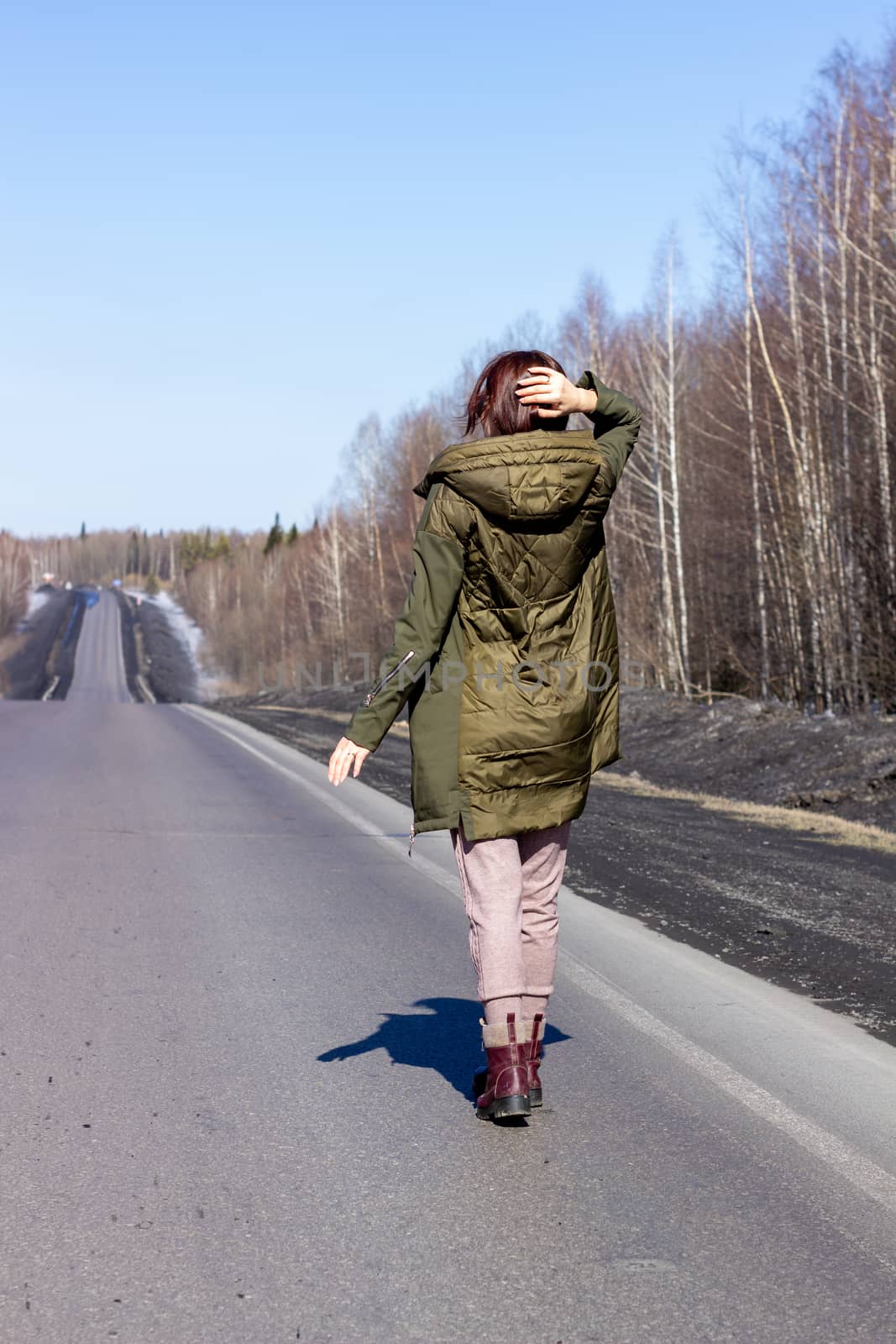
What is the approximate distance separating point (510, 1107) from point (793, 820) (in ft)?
29.7

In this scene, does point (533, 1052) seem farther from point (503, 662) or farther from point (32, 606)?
point (32, 606)

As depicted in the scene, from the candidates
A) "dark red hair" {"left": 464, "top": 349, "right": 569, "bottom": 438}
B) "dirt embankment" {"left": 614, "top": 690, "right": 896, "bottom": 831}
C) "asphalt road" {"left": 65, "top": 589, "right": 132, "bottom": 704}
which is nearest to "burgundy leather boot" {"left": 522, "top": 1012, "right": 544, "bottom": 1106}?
"dark red hair" {"left": 464, "top": 349, "right": 569, "bottom": 438}

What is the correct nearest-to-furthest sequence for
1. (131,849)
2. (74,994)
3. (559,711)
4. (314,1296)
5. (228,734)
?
1. (314,1296)
2. (559,711)
3. (74,994)
4. (131,849)
5. (228,734)

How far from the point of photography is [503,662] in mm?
4086

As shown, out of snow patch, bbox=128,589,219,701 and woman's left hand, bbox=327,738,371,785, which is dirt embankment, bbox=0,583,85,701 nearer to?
snow patch, bbox=128,589,219,701

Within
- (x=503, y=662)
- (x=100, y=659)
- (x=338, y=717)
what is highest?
(x=100, y=659)

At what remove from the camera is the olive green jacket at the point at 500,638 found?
398 cm

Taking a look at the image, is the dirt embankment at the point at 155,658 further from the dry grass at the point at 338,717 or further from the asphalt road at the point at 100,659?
the dry grass at the point at 338,717

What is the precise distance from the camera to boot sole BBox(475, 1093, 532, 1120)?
4.00 m

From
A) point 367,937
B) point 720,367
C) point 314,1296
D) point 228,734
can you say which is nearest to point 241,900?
point 367,937

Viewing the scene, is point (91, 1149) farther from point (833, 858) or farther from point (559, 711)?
point (833, 858)

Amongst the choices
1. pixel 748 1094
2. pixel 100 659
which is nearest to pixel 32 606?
pixel 100 659

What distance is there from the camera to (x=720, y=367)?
28859 millimetres

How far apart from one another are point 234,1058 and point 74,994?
1141mm
